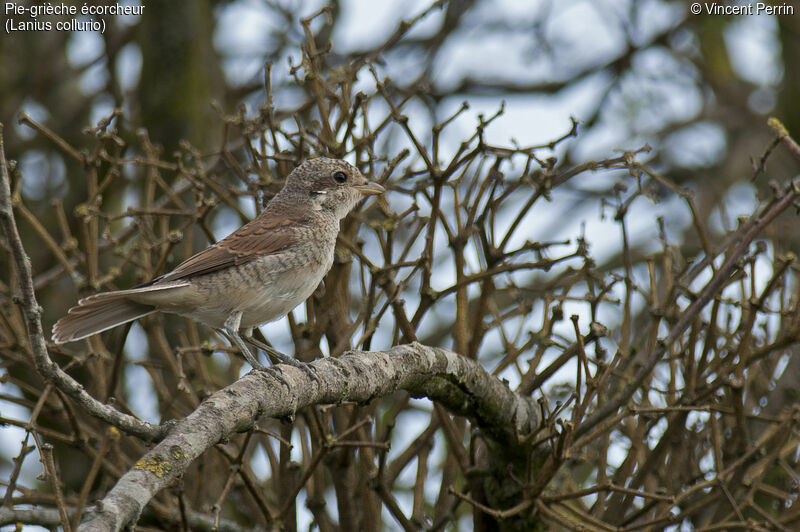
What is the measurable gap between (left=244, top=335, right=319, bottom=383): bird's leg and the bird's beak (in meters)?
0.83

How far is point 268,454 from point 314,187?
4.72 ft

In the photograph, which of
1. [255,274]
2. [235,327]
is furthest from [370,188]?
[235,327]

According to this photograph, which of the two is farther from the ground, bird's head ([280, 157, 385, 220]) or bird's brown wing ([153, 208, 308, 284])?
bird's head ([280, 157, 385, 220])

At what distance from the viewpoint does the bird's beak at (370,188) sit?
149 inches

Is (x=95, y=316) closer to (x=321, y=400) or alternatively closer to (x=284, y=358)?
(x=284, y=358)

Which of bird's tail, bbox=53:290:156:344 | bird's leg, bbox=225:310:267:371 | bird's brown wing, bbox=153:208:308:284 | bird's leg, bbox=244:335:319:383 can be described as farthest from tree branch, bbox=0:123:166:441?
bird's brown wing, bbox=153:208:308:284

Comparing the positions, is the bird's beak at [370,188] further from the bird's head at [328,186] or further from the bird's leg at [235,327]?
the bird's leg at [235,327]

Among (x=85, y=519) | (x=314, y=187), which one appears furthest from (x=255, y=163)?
(x=85, y=519)

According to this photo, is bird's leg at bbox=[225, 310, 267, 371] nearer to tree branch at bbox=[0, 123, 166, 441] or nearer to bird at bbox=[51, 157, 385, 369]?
bird at bbox=[51, 157, 385, 369]

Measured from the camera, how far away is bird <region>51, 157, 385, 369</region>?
368cm

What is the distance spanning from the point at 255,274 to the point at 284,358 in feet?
1.85

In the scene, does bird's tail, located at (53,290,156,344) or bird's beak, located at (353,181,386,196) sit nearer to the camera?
bird's tail, located at (53,290,156,344)

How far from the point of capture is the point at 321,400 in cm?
286

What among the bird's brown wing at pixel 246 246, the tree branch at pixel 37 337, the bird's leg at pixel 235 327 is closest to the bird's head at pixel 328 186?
the bird's brown wing at pixel 246 246
